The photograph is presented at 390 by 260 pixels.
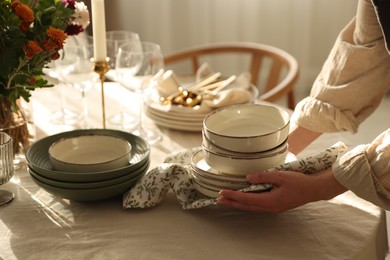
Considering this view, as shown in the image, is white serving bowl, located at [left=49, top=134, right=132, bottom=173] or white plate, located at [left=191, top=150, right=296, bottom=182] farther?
white serving bowl, located at [left=49, top=134, right=132, bottom=173]

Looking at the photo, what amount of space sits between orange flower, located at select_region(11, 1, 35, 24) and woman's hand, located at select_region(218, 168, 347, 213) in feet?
1.70

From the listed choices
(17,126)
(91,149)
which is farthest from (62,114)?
(91,149)

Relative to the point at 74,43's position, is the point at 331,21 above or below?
below

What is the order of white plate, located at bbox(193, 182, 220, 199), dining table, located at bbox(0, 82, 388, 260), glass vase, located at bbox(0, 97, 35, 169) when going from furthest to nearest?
glass vase, located at bbox(0, 97, 35, 169)
white plate, located at bbox(193, 182, 220, 199)
dining table, located at bbox(0, 82, 388, 260)

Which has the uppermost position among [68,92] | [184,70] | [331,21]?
[68,92]

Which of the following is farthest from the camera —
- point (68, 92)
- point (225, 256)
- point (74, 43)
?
point (68, 92)

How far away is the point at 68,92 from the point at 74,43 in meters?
0.20

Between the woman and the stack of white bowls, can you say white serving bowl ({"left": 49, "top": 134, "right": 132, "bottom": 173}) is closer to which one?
the stack of white bowls

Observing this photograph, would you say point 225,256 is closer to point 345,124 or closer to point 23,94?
point 345,124

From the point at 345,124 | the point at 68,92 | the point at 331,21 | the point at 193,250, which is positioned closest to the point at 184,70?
the point at 331,21

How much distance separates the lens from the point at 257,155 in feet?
4.32

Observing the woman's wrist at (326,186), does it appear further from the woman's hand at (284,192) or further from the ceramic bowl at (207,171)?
the ceramic bowl at (207,171)

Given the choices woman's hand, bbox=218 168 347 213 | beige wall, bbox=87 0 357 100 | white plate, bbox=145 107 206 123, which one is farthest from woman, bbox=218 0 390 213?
beige wall, bbox=87 0 357 100

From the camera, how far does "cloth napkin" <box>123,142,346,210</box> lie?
1.32m
